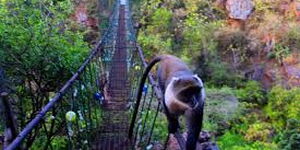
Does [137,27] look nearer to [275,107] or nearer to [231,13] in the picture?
[231,13]

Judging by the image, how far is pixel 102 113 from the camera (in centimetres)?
394

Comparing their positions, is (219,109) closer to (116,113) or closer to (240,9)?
(116,113)

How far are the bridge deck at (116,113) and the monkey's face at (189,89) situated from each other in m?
1.68

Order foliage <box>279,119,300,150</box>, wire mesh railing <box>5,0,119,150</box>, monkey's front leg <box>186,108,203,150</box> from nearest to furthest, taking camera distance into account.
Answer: monkey's front leg <box>186,108,203,150</box> → wire mesh railing <box>5,0,119,150</box> → foliage <box>279,119,300,150</box>

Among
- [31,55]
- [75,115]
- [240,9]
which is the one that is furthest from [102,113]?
[240,9]

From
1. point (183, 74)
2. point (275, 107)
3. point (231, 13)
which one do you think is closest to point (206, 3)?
point (231, 13)

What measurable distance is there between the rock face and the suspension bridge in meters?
3.93

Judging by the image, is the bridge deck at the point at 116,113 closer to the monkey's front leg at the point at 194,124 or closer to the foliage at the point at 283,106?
the monkey's front leg at the point at 194,124

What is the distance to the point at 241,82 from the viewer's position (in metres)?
8.61

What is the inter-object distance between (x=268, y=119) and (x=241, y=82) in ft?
4.24

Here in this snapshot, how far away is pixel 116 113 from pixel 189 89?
9.17 ft

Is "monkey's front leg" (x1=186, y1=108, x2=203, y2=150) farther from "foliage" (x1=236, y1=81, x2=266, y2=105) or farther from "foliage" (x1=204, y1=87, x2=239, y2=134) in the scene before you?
"foliage" (x1=236, y1=81, x2=266, y2=105)

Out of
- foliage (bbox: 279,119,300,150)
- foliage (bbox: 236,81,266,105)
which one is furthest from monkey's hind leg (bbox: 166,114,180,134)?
foliage (bbox: 236,81,266,105)

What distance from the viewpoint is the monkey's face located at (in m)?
1.39
